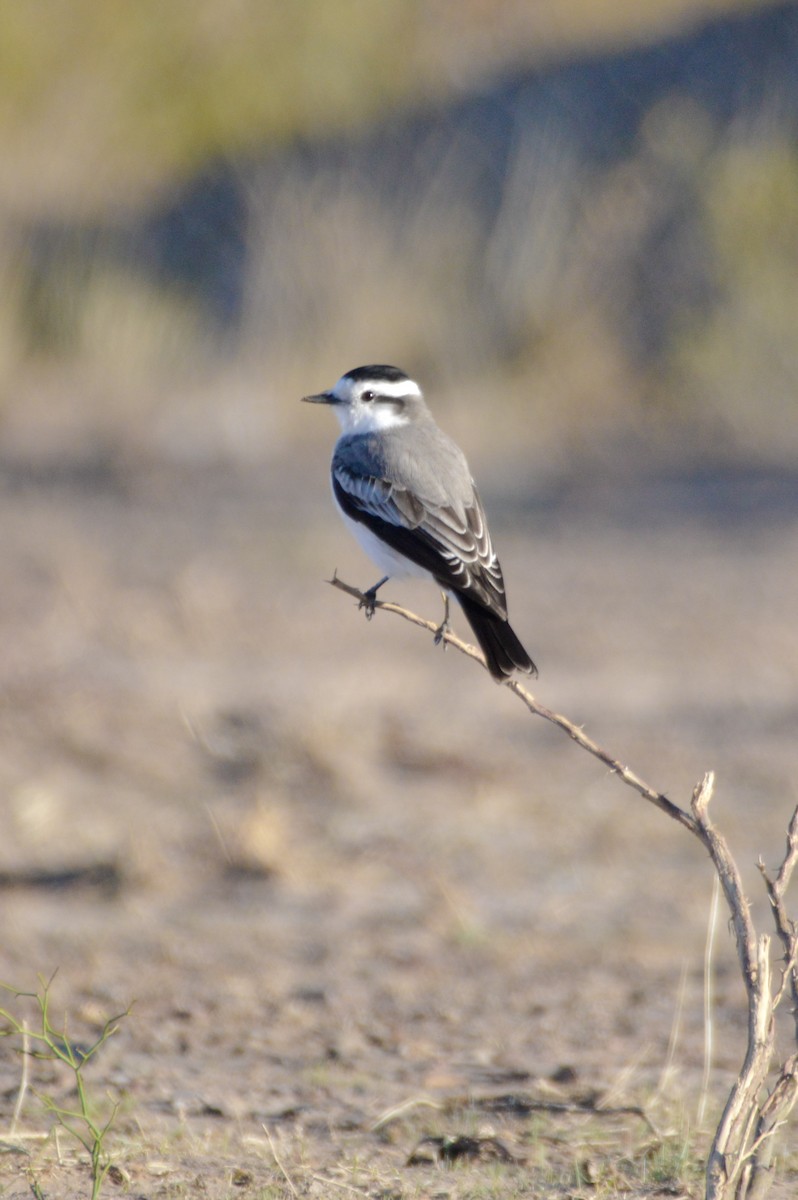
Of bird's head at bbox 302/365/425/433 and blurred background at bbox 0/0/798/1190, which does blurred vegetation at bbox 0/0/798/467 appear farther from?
bird's head at bbox 302/365/425/433

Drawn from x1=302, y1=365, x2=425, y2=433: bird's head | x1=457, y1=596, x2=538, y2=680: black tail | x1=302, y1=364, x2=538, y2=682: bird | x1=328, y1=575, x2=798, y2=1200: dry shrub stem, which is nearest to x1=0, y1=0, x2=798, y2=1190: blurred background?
x1=457, y1=596, x2=538, y2=680: black tail

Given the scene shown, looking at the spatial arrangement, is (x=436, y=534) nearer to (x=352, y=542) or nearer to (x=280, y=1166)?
(x=280, y=1166)

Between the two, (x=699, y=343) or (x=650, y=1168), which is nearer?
(x=650, y=1168)

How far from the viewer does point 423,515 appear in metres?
5.23

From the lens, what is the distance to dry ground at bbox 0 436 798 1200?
176 inches

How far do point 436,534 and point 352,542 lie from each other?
246 inches

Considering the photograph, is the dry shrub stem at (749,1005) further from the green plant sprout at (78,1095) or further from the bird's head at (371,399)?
the bird's head at (371,399)

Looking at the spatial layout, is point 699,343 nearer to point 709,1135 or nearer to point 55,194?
point 55,194

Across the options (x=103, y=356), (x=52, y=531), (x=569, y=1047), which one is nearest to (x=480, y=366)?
(x=103, y=356)

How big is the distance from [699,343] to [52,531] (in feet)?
22.7

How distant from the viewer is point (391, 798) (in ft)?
24.8

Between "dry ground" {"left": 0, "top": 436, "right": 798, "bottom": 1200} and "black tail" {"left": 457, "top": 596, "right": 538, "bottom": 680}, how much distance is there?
1.19m

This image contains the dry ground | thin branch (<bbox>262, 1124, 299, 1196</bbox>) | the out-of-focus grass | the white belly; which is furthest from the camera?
the out-of-focus grass

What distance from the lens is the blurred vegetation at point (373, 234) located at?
48.0 ft
